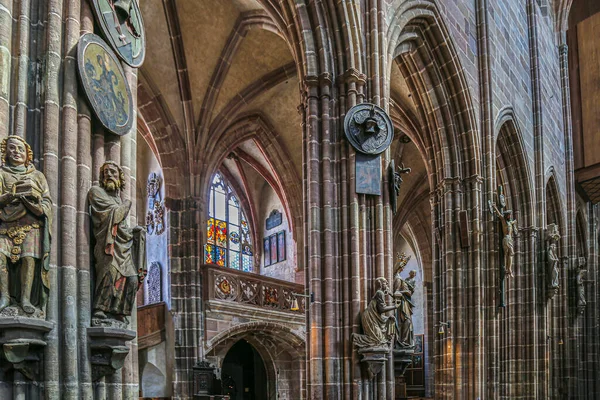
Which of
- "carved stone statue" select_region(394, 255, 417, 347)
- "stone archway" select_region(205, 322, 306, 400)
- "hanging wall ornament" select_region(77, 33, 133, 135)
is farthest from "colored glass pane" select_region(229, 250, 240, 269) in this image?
"hanging wall ornament" select_region(77, 33, 133, 135)

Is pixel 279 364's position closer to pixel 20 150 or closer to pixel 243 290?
pixel 243 290

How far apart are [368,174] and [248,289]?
365 inches

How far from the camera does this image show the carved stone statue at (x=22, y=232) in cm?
654

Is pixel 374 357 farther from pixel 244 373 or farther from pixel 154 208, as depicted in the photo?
pixel 154 208

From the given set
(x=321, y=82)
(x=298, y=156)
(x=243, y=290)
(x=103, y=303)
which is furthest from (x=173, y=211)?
(x=103, y=303)

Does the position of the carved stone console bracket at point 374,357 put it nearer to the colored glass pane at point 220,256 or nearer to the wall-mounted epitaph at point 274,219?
the colored glass pane at point 220,256

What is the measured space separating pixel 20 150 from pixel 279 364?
18224 millimetres

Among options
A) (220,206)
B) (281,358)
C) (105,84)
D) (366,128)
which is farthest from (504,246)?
(105,84)

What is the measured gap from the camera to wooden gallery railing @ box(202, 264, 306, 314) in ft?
67.7

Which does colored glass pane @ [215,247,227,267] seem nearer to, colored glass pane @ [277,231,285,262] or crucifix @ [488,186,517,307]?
colored glass pane @ [277,231,285,262]

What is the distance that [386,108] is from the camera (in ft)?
45.7

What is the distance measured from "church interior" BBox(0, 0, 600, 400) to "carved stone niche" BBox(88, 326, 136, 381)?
0.07 feet

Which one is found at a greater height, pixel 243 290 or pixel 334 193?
pixel 334 193

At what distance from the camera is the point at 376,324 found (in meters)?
12.3
